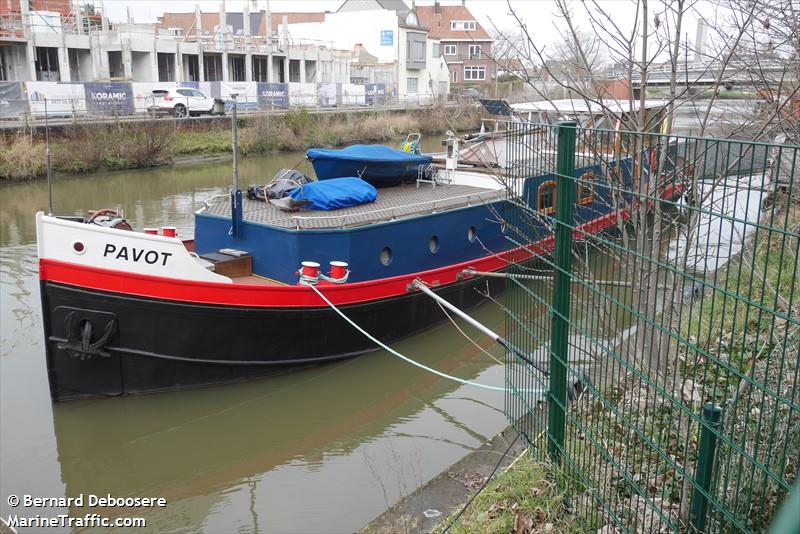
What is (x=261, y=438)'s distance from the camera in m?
7.69

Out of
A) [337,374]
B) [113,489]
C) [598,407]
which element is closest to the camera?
[598,407]

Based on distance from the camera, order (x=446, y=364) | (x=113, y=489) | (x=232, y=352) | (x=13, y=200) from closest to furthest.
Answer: (x=113, y=489) < (x=232, y=352) < (x=446, y=364) < (x=13, y=200)

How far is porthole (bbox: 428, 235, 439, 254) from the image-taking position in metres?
9.71

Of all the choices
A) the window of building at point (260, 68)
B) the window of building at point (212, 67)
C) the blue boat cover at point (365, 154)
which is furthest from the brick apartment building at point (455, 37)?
the blue boat cover at point (365, 154)

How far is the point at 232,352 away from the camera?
8141 mm

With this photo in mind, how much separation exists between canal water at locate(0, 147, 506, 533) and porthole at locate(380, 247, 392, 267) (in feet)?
4.13

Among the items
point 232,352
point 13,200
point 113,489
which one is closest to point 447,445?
point 232,352

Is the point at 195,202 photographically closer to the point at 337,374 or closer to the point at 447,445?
the point at 337,374

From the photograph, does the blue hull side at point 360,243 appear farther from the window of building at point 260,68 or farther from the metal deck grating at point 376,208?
the window of building at point 260,68

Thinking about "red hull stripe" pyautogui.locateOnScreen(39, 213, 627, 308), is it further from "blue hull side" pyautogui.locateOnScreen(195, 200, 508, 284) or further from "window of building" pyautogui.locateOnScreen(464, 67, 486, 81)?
"window of building" pyautogui.locateOnScreen(464, 67, 486, 81)

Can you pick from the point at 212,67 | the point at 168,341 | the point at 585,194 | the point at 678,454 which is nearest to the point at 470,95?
the point at 168,341

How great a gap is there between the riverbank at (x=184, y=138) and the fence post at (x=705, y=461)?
15714 millimetres

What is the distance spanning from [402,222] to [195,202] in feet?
41.9

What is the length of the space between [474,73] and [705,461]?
71708mm
